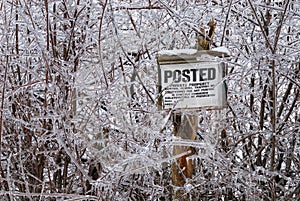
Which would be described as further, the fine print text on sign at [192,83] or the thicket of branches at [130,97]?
the thicket of branches at [130,97]

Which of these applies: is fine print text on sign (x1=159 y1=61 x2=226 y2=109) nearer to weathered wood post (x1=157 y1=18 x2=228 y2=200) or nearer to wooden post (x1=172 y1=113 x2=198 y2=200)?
weathered wood post (x1=157 y1=18 x2=228 y2=200)

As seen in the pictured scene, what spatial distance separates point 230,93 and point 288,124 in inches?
15.4

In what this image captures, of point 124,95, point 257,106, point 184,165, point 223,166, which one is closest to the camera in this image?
point 223,166

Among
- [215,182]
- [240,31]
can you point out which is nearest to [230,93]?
[240,31]

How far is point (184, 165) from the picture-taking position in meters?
2.31

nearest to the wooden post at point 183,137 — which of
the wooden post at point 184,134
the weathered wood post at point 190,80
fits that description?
the wooden post at point 184,134

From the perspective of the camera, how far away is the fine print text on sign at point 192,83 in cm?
204

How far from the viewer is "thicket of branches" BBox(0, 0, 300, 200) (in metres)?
2.28

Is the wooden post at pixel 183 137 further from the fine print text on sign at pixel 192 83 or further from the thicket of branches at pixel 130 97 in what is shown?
the fine print text on sign at pixel 192 83

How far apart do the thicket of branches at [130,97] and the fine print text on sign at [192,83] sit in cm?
18

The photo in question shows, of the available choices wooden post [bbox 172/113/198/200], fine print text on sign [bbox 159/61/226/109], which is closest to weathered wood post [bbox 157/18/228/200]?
fine print text on sign [bbox 159/61/226/109]

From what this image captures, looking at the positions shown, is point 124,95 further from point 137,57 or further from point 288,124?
point 288,124

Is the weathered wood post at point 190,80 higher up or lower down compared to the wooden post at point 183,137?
higher up

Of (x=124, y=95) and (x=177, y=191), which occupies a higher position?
(x=124, y=95)
